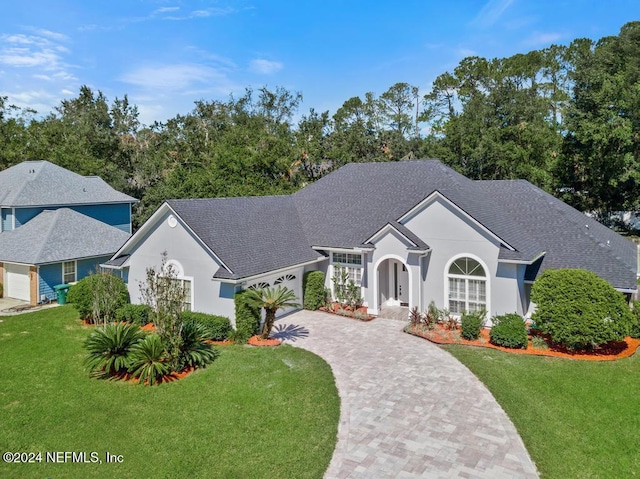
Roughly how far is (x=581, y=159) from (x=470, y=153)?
872 cm

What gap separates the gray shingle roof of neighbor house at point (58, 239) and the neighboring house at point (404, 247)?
699cm

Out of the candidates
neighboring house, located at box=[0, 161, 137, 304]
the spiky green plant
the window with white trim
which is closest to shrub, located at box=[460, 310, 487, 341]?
the window with white trim

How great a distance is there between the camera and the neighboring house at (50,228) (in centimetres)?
2573

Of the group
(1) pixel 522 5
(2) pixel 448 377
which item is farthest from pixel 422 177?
(2) pixel 448 377

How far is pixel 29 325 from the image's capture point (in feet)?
68.0

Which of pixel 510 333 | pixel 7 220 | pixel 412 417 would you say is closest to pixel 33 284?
pixel 7 220

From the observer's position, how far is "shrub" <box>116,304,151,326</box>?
65.7ft

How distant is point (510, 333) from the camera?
16.6m

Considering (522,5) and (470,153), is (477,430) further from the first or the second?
(470,153)

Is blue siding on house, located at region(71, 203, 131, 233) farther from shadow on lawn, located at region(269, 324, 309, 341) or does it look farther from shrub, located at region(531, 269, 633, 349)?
shrub, located at region(531, 269, 633, 349)

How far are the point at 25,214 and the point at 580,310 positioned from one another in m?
32.7

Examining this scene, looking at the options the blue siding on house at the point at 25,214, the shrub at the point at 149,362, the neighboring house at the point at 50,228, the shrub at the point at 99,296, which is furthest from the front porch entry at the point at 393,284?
the blue siding on house at the point at 25,214

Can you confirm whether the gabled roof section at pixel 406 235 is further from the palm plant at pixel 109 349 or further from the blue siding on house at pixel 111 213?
the blue siding on house at pixel 111 213

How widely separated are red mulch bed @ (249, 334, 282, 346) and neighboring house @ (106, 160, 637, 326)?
1.56 m
